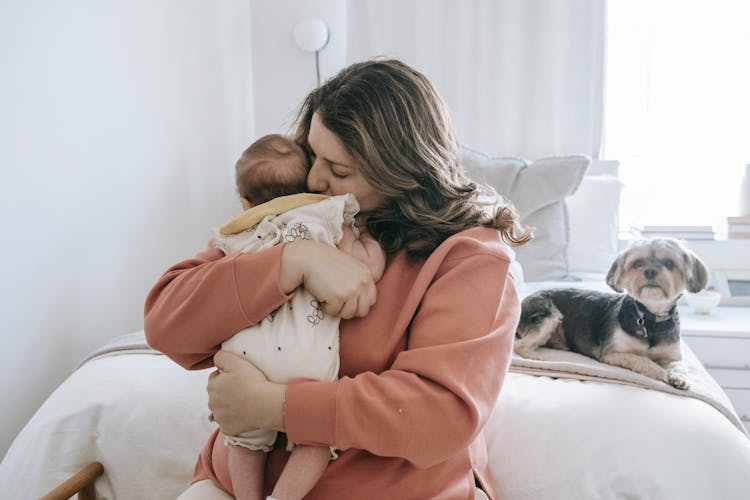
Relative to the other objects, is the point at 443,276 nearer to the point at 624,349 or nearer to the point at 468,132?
the point at 624,349

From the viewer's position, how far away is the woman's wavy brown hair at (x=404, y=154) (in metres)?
1.01

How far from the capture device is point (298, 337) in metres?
0.93

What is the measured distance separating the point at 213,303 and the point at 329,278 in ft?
0.60

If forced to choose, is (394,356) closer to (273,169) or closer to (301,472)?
(301,472)

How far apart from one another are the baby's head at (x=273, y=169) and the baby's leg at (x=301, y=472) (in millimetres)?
475

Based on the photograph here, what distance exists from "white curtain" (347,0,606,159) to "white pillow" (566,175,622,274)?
523 mm

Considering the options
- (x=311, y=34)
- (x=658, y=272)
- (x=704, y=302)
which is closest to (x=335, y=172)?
(x=658, y=272)

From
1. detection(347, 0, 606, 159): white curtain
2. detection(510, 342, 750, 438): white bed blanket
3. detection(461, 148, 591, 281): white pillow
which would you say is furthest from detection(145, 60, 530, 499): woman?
detection(347, 0, 606, 159): white curtain

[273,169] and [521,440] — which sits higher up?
[273,169]

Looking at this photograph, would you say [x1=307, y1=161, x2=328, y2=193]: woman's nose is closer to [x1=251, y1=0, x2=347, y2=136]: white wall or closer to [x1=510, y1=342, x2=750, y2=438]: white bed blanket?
[x1=510, y1=342, x2=750, y2=438]: white bed blanket

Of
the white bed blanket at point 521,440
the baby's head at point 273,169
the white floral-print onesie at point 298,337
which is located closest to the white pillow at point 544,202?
the white bed blanket at point 521,440

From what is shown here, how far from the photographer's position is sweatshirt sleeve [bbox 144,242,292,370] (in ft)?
3.07

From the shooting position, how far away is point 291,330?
95 centimetres

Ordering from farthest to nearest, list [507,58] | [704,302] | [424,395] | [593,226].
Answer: [507,58]
[593,226]
[704,302]
[424,395]
